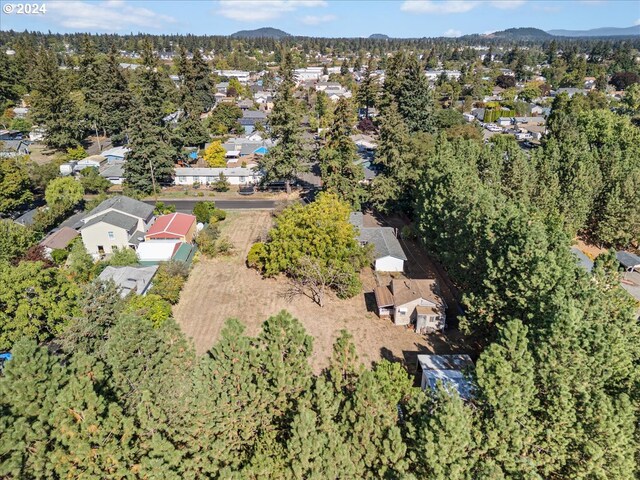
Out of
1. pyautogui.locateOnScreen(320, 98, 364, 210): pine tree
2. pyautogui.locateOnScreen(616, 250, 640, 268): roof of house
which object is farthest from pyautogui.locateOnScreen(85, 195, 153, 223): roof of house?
pyautogui.locateOnScreen(616, 250, 640, 268): roof of house

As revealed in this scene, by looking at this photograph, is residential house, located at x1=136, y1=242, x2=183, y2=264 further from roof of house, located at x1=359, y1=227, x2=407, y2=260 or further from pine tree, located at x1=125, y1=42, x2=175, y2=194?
→ roof of house, located at x1=359, y1=227, x2=407, y2=260

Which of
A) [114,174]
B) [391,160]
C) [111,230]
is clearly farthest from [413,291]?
[114,174]

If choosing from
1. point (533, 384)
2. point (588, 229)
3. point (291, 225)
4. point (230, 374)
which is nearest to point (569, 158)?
point (588, 229)

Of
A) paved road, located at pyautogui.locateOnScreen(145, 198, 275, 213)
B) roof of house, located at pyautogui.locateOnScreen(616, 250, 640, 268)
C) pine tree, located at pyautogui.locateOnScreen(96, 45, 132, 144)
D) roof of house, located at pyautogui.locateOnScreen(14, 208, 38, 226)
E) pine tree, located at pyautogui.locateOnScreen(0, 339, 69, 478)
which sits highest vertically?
pine tree, located at pyautogui.locateOnScreen(96, 45, 132, 144)

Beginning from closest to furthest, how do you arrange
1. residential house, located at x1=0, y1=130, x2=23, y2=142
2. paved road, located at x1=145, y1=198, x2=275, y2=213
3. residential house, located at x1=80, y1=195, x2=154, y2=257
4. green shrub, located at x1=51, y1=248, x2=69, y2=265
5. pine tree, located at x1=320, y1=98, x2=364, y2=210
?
1. green shrub, located at x1=51, y1=248, x2=69, y2=265
2. residential house, located at x1=80, y1=195, x2=154, y2=257
3. pine tree, located at x1=320, y1=98, x2=364, y2=210
4. paved road, located at x1=145, y1=198, x2=275, y2=213
5. residential house, located at x1=0, y1=130, x2=23, y2=142

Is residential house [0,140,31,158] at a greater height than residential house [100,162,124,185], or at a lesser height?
greater

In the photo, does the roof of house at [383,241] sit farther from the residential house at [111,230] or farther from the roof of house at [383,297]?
the residential house at [111,230]

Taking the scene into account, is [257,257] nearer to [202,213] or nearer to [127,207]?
[202,213]
